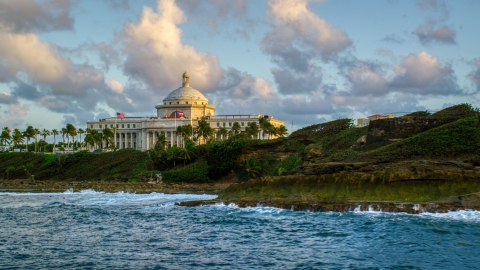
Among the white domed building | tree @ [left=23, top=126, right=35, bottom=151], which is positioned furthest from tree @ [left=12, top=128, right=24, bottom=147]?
the white domed building

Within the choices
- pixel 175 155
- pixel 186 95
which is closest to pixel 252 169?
pixel 175 155

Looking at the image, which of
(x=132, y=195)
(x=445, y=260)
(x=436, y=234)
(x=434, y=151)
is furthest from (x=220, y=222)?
(x=132, y=195)

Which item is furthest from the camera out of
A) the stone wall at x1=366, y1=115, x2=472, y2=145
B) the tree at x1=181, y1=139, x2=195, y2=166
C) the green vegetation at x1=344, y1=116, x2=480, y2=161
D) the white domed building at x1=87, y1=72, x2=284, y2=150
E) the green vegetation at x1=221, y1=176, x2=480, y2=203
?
the white domed building at x1=87, y1=72, x2=284, y2=150

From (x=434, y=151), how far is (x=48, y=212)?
101ft

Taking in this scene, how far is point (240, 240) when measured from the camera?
28.2 meters

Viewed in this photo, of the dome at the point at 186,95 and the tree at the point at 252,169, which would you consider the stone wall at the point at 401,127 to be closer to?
the tree at the point at 252,169

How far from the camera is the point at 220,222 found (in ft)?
111

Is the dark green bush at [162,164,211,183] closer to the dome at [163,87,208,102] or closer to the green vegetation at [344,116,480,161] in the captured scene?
the green vegetation at [344,116,480,161]

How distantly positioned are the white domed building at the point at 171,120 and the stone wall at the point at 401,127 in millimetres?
89788

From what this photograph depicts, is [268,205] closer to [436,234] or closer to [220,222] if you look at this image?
[220,222]

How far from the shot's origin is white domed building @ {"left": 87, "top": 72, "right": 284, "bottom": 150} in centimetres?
15425

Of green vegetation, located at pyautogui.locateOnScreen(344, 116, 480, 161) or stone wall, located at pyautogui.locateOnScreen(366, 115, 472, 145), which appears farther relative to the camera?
stone wall, located at pyautogui.locateOnScreen(366, 115, 472, 145)

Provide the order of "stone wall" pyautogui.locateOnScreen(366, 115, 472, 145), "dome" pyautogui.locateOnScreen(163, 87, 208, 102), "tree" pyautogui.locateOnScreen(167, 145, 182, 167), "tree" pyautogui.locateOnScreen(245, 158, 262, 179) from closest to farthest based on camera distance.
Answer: "stone wall" pyautogui.locateOnScreen(366, 115, 472, 145) → "tree" pyautogui.locateOnScreen(245, 158, 262, 179) → "tree" pyautogui.locateOnScreen(167, 145, 182, 167) → "dome" pyautogui.locateOnScreen(163, 87, 208, 102)

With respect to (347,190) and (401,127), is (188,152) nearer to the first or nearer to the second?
(401,127)
